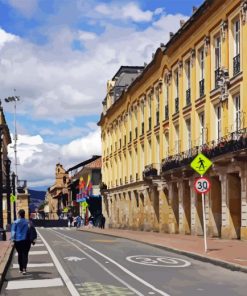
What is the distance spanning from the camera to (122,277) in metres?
14.0

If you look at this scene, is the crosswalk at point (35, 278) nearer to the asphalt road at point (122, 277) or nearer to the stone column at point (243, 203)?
the asphalt road at point (122, 277)

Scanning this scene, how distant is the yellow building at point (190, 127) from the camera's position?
28266mm

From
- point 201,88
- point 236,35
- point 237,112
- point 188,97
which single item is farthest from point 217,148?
point 188,97

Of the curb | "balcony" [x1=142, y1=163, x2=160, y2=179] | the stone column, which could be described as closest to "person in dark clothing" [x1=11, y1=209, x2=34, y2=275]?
the curb

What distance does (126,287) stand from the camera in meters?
12.2

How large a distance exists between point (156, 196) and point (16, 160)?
37144 mm

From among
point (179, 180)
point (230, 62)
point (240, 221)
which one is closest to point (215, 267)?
point (240, 221)

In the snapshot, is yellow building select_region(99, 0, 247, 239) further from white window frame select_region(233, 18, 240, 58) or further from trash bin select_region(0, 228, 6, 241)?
trash bin select_region(0, 228, 6, 241)

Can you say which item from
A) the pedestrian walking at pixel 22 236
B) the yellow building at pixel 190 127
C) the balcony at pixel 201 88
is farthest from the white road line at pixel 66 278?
the balcony at pixel 201 88

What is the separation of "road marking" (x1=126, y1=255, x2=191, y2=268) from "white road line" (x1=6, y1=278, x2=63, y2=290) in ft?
14.8

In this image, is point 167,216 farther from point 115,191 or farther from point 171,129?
point 115,191

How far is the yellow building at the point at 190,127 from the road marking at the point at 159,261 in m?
7.63

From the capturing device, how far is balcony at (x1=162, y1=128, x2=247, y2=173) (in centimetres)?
2542

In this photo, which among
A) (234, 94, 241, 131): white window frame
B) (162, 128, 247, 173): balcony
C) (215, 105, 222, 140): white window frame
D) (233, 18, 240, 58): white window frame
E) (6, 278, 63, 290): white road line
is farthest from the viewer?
(215, 105, 222, 140): white window frame
